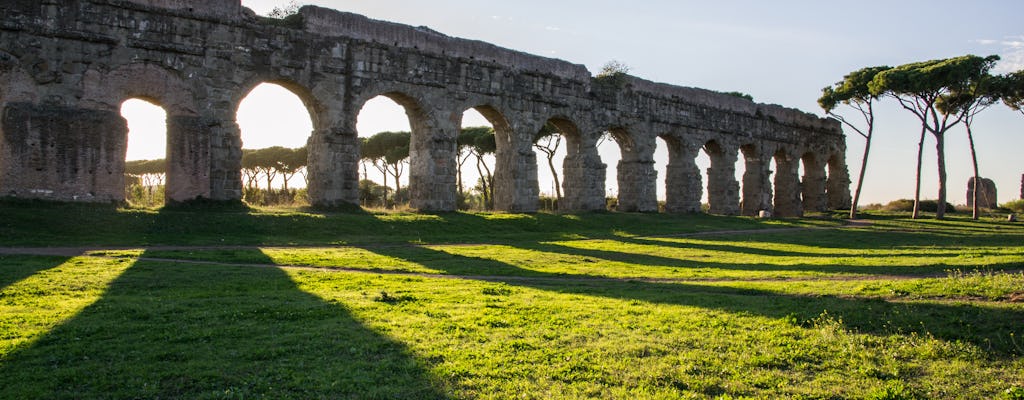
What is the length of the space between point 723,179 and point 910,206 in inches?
741

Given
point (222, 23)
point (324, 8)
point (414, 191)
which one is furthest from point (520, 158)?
point (222, 23)

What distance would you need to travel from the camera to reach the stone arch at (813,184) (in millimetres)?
37062

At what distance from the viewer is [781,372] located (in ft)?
16.7

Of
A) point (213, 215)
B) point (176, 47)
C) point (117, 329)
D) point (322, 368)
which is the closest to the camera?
point (322, 368)

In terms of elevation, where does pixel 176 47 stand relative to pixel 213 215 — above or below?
above

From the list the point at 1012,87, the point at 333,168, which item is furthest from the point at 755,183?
the point at 333,168

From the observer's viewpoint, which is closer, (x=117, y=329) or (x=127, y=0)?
(x=117, y=329)

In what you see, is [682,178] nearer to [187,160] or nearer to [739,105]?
[739,105]

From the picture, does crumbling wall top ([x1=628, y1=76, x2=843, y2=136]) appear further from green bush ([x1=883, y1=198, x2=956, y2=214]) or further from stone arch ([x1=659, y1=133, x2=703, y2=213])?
green bush ([x1=883, y1=198, x2=956, y2=214])

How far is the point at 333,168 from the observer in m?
19.0

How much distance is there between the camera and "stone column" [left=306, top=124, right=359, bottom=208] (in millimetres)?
18922

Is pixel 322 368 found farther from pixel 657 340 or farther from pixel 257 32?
pixel 257 32

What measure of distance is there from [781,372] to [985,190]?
50535 millimetres

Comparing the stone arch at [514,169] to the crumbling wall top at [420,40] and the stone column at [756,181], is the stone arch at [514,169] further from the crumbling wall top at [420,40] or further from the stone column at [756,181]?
the stone column at [756,181]
